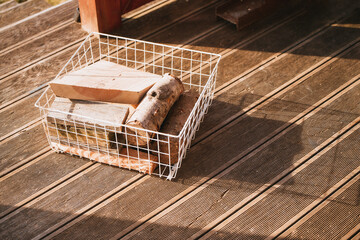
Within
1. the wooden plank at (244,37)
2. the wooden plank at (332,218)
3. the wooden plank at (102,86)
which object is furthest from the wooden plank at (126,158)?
the wooden plank at (244,37)

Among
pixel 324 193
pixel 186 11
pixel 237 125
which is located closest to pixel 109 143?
pixel 237 125

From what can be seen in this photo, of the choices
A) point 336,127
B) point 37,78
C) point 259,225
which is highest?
point 37,78

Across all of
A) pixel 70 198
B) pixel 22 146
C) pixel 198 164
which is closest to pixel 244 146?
pixel 198 164

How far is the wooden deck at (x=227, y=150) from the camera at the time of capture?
8.82 ft

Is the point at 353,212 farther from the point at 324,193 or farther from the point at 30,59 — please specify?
the point at 30,59

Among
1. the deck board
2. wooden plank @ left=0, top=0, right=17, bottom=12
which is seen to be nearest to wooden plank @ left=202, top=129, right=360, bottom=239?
the deck board

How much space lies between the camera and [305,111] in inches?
133

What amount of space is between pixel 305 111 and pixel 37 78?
86.4 inches

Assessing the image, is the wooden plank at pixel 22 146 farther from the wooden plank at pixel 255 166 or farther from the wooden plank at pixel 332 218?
the wooden plank at pixel 332 218

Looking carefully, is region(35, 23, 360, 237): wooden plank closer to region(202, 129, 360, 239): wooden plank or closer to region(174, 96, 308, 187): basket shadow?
region(174, 96, 308, 187): basket shadow

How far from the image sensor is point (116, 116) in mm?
2814

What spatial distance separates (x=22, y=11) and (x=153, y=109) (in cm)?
239

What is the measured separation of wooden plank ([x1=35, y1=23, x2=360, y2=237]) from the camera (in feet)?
8.78

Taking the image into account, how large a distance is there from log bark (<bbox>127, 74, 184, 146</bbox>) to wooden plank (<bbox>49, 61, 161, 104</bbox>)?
0.09m
